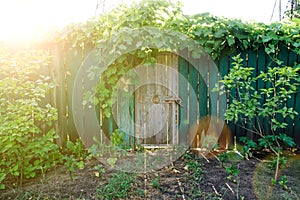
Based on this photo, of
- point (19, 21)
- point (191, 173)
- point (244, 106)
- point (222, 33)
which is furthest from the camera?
point (19, 21)

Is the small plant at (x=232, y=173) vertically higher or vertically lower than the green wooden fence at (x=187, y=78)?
lower

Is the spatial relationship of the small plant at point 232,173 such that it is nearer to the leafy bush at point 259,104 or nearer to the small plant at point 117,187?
the leafy bush at point 259,104

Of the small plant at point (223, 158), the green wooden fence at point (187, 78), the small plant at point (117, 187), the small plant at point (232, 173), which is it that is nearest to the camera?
the small plant at point (117, 187)

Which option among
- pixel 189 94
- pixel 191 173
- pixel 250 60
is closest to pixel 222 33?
pixel 250 60

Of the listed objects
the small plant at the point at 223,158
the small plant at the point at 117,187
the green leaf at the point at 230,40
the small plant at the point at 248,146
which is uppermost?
the green leaf at the point at 230,40

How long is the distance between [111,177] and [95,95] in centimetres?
107

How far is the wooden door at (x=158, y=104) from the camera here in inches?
121

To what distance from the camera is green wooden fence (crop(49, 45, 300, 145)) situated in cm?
302

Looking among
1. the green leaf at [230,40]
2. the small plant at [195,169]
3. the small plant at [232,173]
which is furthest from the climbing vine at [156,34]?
the small plant at [232,173]

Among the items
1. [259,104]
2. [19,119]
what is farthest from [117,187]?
[259,104]

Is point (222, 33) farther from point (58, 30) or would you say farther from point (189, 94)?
point (58, 30)

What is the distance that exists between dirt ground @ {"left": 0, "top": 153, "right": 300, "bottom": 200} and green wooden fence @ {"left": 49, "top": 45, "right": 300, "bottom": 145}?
2.01ft

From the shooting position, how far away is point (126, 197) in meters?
1.95

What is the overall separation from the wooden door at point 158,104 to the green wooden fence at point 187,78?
0.39 ft
